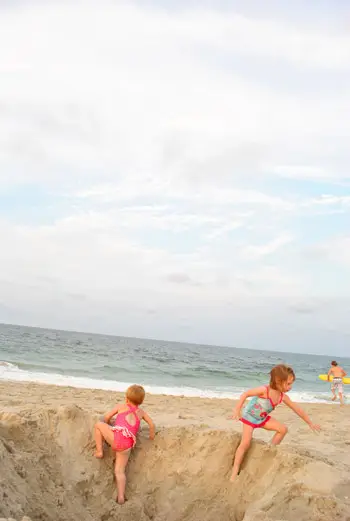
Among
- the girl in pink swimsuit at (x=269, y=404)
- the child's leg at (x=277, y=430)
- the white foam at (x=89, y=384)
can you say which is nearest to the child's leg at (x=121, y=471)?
the girl in pink swimsuit at (x=269, y=404)

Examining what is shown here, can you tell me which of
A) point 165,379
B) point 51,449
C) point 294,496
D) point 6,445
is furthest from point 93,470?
point 165,379

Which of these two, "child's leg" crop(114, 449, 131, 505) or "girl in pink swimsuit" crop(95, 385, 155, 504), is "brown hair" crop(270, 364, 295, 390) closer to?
"girl in pink swimsuit" crop(95, 385, 155, 504)

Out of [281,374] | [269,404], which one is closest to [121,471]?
[269,404]

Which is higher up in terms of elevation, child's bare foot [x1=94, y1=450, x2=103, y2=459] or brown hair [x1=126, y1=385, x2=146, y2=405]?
brown hair [x1=126, y1=385, x2=146, y2=405]

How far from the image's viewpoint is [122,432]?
430 centimetres

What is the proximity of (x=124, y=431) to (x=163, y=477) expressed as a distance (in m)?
0.59

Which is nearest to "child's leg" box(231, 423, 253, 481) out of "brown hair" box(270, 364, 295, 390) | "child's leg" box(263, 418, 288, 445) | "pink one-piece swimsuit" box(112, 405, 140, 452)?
"child's leg" box(263, 418, 288, 445)

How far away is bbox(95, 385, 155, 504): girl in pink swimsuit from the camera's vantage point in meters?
4.17

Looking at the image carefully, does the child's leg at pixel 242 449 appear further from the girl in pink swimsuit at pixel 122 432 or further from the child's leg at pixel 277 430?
the girl in pink swimsuit at pixel 122 432

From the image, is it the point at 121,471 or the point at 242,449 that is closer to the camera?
the point at 121,471

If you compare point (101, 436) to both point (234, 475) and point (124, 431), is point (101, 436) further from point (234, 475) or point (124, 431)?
point (234, 475)

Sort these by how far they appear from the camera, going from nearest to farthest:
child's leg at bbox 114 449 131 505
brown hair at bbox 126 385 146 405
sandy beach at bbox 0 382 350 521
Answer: sandy beach at bbox 0 382 350 521 < child's leg at bbox 114 449 131 505 < brown hair at bbox 126 385 146 405

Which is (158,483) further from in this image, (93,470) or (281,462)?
(281,462)

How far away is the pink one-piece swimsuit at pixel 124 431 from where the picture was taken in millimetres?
4250
